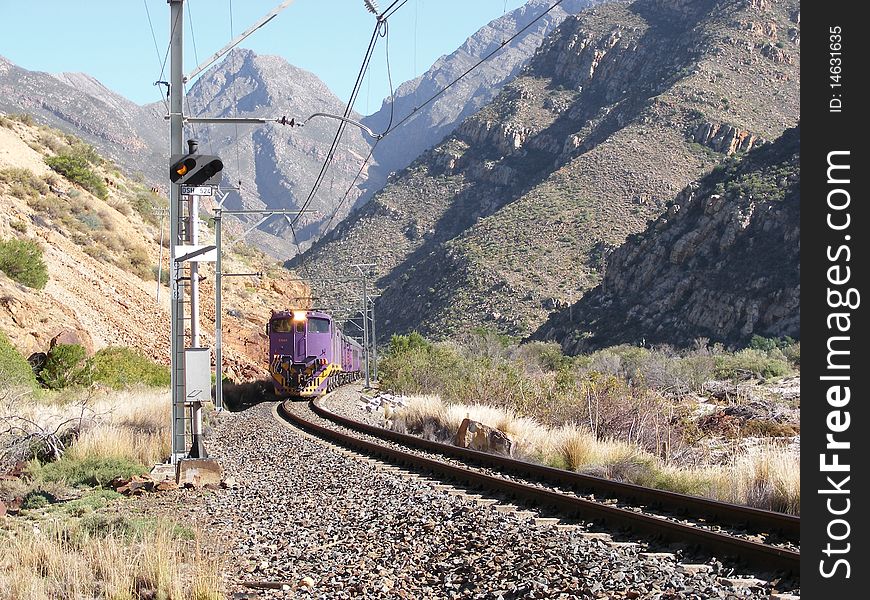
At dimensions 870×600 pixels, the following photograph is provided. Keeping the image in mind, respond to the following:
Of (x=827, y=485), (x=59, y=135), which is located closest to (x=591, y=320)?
(x=59, y=135)

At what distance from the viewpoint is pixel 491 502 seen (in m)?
11.4

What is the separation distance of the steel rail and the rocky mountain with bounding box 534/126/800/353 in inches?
1605

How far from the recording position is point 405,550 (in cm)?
851

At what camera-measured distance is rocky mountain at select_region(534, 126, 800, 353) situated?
2135 inches

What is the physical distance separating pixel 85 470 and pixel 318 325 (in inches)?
930

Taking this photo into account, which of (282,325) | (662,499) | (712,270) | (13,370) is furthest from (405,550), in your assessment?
(712,270)

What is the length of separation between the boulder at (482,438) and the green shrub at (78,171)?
137ft

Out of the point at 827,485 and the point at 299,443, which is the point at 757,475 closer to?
the point at 827,485

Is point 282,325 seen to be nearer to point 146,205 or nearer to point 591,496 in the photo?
point 591,496

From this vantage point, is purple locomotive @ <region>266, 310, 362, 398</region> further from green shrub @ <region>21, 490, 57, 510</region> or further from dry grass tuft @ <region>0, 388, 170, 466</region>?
green shrub @ <region>21, 490, 57, 510</region>

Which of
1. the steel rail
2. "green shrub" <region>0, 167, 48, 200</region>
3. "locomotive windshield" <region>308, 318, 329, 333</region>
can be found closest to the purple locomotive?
"locomotive windshield" <region>308, 318, 329, 333</region>

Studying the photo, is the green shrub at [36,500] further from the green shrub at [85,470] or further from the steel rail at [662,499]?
the steel rail at [662,499]

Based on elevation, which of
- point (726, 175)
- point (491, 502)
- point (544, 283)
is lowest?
point (491, 502)

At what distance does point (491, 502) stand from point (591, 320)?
52829mm
